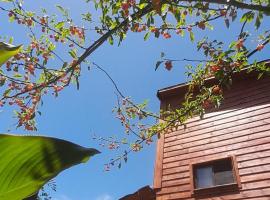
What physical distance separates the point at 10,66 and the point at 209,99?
357 centimetres

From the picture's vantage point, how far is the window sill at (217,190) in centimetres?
858

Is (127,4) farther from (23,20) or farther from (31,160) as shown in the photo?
(31,160)

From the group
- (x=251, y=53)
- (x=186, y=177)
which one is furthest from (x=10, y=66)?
(x=186, y=177)

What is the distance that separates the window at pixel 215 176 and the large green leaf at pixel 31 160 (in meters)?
8.74

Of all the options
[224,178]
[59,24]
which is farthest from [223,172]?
[59,24]

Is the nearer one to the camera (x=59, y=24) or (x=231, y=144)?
(x=59, y=24)

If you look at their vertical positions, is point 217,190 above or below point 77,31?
below

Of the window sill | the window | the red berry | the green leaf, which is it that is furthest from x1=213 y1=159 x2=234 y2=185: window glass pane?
the green leaf

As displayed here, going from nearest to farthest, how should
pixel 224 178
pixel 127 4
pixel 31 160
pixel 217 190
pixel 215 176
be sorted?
pixel 31 160 → pixel 127 4 → pixel 217 190 → pixel 224 178 → pixel 215 176

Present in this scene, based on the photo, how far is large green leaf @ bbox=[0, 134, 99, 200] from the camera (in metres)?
0.55

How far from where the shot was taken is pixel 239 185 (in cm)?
852

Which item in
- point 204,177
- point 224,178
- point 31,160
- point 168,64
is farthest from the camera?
point 204,177

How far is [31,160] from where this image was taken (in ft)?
1.87

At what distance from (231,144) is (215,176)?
1176mm
